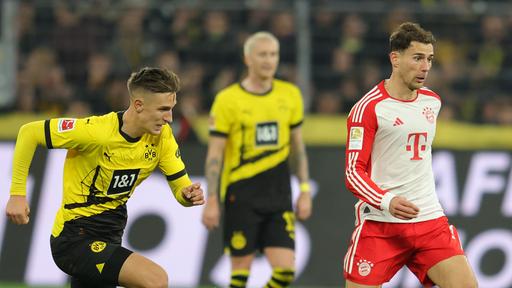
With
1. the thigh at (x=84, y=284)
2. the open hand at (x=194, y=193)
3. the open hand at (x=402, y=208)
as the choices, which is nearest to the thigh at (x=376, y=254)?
the open hand at (x=402, y=208)

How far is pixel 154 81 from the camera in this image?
6906 mm

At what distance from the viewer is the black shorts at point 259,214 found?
30.3ft

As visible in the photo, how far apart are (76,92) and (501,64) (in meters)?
6.42

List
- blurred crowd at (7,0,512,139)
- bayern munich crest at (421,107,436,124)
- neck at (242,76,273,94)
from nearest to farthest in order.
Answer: bayern munich crest at (421,107,436,124) < neck at (242,76,273,94) < blurred crowd at (7,0,512,139)

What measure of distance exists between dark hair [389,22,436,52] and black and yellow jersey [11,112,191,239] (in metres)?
1.71

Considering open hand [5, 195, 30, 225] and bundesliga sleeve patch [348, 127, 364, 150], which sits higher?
bundesliga sleeve patch [348, 127, 364, 150]

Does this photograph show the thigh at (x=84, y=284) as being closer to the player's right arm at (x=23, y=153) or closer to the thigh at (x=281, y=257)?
the player's right arm at (x=23, y=153)

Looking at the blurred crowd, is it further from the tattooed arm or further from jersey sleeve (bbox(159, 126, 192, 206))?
jersey sleeve (bbox(159, 126, 192, 206))

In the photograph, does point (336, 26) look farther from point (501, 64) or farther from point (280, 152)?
point (280, 152)

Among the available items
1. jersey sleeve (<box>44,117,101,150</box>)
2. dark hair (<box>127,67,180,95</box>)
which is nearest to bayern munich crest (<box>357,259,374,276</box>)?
dark hair (<box>127,67,180,95</box>)

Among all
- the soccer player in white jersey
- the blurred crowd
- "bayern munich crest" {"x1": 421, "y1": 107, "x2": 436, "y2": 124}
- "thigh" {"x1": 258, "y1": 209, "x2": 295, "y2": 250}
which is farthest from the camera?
the blurred crowd

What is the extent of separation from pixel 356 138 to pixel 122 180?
5.10ft

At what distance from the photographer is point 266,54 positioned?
9.15m

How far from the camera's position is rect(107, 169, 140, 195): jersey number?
277 inches
